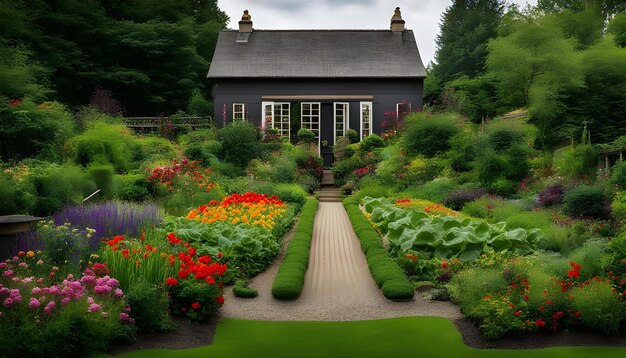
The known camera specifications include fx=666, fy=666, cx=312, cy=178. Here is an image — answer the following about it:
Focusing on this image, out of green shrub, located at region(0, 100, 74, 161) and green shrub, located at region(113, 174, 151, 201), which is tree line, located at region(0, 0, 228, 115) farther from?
green shrub, located at region(113, 174, 151, 201)

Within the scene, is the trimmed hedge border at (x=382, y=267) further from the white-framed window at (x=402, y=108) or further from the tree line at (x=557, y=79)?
the white-framed window at (x=402, y=108)

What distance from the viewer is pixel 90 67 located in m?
31.6

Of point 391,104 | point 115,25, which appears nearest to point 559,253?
point 391,104

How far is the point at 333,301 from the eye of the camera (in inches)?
344

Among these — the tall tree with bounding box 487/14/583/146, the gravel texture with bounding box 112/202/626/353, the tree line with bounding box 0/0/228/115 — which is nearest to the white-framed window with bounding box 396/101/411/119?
the tall tree with bounding box 487/14/583/146

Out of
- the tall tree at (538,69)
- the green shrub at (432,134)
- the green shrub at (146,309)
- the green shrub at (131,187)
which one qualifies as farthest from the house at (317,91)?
the green shrub at (146,309)

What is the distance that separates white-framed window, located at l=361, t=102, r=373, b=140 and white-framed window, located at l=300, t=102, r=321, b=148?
5.98 ft

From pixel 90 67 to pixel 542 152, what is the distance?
21779 mm

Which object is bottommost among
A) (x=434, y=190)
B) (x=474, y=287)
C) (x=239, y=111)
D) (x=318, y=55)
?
(x=474, y=287)

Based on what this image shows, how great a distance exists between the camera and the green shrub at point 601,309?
685 centimetres

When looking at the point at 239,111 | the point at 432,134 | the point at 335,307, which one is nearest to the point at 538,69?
the point at 432,134

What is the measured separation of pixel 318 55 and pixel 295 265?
1980 centimetres

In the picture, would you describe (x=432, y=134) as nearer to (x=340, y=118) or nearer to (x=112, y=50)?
(x=340, y=118)

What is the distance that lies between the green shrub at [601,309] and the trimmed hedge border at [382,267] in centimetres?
224
